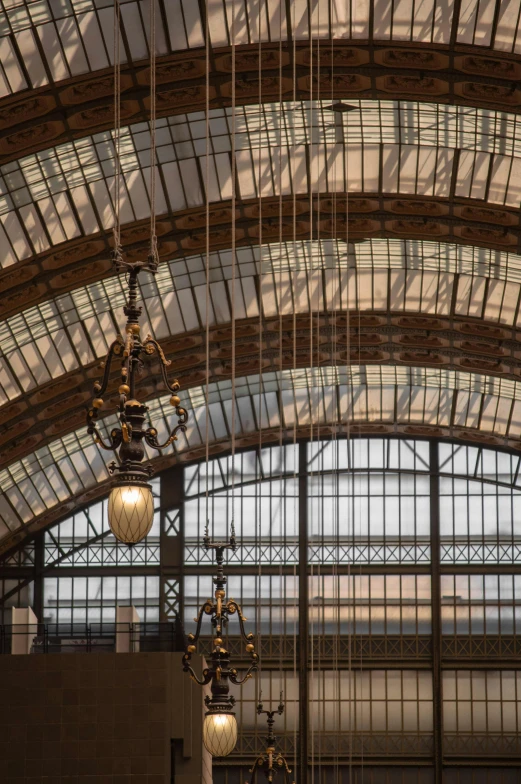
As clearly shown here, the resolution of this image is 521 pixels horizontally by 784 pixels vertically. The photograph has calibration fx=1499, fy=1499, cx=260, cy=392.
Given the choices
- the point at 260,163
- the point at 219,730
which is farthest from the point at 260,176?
the point at 219,730

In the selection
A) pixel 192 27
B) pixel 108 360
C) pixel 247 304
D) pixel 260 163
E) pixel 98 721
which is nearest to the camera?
pixel 108 360

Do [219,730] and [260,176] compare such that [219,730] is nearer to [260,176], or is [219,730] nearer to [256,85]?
[256,85]

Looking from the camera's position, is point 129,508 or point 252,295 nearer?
point 129,508

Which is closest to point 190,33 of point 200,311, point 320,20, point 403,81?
point 320,20

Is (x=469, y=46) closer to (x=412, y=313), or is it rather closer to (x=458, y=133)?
(x=458, y=133)

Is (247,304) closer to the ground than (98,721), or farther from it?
farther from it

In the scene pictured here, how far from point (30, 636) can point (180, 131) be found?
13780mm

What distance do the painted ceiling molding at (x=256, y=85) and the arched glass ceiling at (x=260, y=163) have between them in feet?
10.1

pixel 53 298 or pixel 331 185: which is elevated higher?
pixel 331 185

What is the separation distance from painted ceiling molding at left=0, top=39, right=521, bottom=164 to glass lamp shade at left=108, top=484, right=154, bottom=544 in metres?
20.2

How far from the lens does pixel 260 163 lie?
3947 centimetres

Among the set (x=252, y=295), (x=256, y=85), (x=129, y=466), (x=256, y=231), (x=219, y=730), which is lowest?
(x=219, y=730)

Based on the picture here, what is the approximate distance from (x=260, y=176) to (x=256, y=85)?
251 inches

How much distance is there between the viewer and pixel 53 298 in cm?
4194
